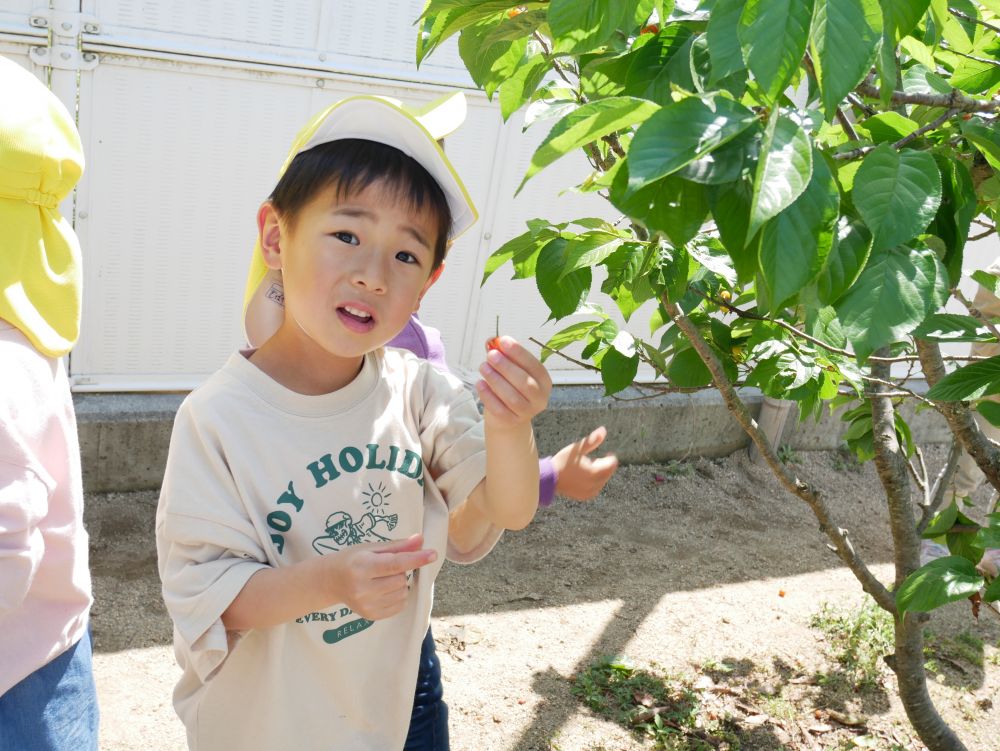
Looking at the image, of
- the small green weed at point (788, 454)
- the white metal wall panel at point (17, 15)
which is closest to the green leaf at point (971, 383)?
the white metal wall panel at point (17, 15)

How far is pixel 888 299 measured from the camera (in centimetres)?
93

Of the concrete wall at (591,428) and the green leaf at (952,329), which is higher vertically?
the green leaf at (952,329)

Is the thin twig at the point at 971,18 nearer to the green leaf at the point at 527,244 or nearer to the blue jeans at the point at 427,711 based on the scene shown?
the green leaf at the point at 527,244

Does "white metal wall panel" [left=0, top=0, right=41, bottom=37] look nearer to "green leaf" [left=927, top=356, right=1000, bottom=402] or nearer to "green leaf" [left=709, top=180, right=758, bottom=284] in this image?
"green leaf" [left=927, top=356, right=1000, bottom=402]

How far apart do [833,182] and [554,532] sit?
151 inches

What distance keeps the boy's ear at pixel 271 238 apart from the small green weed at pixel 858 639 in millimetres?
2584

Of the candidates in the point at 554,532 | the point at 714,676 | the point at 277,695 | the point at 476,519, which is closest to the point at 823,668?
the point at 714,676

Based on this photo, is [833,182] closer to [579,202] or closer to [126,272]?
[126,272]

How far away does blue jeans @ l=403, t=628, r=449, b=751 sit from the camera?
1.92 metres

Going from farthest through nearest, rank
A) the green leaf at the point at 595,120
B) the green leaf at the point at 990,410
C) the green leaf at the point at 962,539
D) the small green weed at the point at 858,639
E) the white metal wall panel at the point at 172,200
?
the white metal wall panel at the point at 172,200
the small green weed at the point at 858,639
the green leaf at the point at 962,539
the green leaf at the point at 990,410
the green leaf at the point at 595,120

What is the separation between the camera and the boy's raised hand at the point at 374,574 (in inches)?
54.0

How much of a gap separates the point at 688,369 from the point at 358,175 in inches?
34.0

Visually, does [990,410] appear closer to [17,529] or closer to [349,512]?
[349,512]

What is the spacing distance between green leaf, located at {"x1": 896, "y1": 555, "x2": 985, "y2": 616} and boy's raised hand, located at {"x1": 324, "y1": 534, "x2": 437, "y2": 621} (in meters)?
0.74
